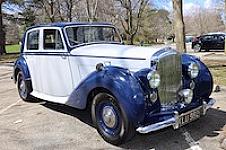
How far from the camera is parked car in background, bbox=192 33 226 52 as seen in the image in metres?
27.3

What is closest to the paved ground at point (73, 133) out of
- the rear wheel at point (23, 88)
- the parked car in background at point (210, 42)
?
the rear wheel at point (23, 88)

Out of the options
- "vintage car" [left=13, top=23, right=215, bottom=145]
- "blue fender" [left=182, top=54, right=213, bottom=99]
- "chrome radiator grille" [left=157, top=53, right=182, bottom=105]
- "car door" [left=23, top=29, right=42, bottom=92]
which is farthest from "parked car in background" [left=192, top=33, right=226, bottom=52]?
→ "chrome radiator grille" [left=157, top=53, right=182, bottom=105]

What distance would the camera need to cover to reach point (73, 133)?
19.3 feet

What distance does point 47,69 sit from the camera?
7012mm

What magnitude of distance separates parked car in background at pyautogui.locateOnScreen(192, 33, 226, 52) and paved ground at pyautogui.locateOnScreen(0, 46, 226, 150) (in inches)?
813

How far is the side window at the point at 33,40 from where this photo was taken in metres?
7.42

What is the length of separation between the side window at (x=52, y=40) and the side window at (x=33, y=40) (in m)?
0.39

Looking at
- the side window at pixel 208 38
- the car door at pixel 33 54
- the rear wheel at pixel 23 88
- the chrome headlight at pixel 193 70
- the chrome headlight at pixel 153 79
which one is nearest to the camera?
the chrome headlight at pixel 153 79

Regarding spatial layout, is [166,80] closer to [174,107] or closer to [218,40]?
[174,107]

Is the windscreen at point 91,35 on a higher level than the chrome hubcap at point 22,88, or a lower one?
higher

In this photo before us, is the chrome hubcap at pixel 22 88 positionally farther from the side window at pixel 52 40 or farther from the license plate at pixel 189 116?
the license plate at pixel 189 116

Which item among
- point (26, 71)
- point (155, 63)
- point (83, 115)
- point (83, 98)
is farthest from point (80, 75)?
point (26, 71)

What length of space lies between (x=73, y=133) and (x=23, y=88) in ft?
9.52

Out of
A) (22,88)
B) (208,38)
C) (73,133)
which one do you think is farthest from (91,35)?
(208,38)
